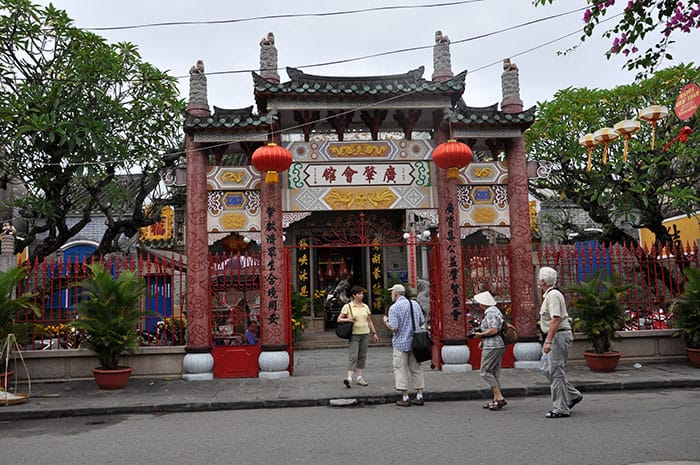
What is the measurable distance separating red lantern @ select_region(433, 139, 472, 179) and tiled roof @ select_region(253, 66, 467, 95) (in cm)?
117

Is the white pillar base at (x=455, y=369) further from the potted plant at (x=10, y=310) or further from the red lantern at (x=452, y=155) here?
the potted plant at (x=10, y=310)

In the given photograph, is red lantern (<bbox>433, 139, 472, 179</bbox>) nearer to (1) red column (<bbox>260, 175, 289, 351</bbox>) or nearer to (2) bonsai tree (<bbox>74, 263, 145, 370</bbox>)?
(1) red column (<bbox>260, 175, 289, 351</bbox>)

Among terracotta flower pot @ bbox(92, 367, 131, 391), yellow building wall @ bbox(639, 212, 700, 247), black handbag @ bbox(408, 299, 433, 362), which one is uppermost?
yellow building wall @ bbox(639, 212, 700, 247)

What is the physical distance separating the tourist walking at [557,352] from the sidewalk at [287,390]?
1914 mm

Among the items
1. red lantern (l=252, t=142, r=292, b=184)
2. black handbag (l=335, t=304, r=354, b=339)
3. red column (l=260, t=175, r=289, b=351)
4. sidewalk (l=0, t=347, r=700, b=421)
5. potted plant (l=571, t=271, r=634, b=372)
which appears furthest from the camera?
red column (l=260, t=175, r=289, b=351)

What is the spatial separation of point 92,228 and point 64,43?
1339 centimetres

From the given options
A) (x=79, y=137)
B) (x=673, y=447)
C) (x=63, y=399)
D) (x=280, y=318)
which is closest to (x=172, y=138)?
(x=79, y=137)

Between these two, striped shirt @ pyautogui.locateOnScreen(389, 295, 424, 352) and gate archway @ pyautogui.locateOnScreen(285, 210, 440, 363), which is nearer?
striped shirt @ pyautogui.locateOnScreen(389, 295, 424, 352)

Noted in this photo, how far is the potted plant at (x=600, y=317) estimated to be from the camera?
974cm

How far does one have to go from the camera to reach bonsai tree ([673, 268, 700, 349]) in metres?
9.96

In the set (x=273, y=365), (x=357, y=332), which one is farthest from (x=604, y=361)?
(x=273, y=365)

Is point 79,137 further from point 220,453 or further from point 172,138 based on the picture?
point 220,453

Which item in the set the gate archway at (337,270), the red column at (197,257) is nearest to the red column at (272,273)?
the red column at (197,257)

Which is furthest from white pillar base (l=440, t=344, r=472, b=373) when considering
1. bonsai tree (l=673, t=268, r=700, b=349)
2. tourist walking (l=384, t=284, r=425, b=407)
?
bonsai tree (l=673, t=268, r=700, b=349)
